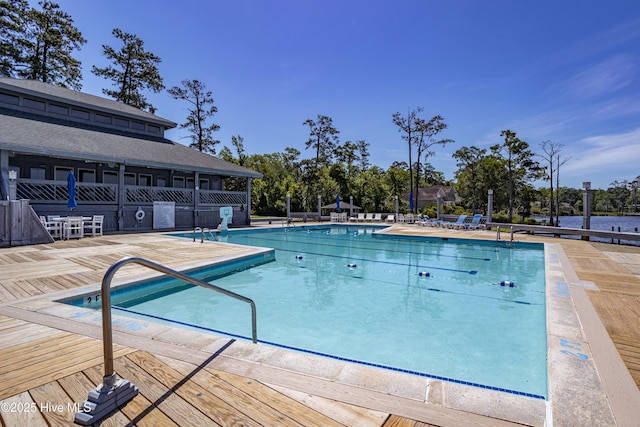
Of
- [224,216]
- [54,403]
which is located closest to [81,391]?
[54,403]

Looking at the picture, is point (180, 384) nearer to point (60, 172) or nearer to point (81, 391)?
point (81, 391)

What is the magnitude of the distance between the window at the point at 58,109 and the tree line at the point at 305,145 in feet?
→ 37.3

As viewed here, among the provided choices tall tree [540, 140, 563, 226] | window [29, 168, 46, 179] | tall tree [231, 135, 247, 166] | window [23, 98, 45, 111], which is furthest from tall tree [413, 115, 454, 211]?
window [23, 98, 45, 111]

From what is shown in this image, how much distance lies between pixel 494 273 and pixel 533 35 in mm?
13698

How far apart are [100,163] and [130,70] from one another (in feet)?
52.8

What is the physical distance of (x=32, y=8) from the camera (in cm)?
2298

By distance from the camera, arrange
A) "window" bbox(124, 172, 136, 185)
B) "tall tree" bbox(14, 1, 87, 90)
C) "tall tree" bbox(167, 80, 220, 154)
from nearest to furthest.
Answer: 1. "window" bbox(124, 172, 136, 185)
2. "tall tree" bbox(14, 1, 87, 90)
3. "tall tree" bbox(167, 80, 220, 154)

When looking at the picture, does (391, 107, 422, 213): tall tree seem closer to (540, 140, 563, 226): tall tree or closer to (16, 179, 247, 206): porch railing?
(540, 140, 563, 226): tall tree

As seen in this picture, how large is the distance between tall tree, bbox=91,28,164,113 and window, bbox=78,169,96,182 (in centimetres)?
1421

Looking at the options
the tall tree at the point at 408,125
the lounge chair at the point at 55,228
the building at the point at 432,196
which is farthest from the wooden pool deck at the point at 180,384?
the building at the point at 432,196

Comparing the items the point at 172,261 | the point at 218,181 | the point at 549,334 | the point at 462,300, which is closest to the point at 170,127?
the point at 218,181

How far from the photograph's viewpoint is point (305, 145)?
3356 centimetres

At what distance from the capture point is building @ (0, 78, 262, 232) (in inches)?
490

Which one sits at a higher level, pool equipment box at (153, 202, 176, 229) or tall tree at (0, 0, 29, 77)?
tall tree at (0, 0, 29, 77)
